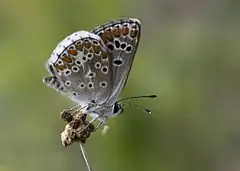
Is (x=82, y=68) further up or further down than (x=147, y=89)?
further up

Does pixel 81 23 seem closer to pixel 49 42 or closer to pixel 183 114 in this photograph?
pixel 49 42

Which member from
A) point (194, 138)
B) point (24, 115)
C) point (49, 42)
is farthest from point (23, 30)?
point (194, 138)

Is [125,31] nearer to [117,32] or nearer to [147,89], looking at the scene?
[117,32]

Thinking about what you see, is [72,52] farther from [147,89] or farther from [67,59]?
[147,89]

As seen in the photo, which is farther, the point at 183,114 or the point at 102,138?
the point at 183,114

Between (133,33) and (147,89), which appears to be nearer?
(133,33)

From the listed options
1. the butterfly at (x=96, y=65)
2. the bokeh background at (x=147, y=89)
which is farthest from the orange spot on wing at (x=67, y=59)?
the bokeh background at (x=147, y=89)

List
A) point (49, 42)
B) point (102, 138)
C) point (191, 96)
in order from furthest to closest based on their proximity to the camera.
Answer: point (191, 96)
point (49, 42)
point (102, 138)

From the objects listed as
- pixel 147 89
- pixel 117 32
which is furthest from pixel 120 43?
pixel 147 89
